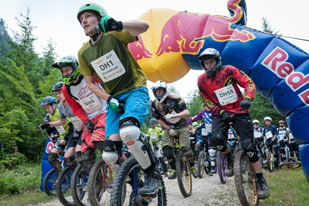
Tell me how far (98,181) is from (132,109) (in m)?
1.80

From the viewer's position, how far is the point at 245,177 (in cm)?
365

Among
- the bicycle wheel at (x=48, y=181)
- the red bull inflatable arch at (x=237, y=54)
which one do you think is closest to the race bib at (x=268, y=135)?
the red bull inflatable arch at (x=237, y=54)

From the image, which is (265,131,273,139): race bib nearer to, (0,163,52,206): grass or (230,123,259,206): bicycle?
(230,123,259,206): bicycle

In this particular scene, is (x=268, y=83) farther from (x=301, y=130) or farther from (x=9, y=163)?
(x=9, y=163)

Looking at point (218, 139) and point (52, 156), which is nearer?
point (218, 139)

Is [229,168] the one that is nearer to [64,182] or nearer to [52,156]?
[64,182]

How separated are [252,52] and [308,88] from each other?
1446 millimetres

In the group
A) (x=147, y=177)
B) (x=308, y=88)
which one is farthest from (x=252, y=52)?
(x=147, y=177)

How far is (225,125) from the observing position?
12.8 feet

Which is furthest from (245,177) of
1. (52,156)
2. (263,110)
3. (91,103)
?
(263,110)

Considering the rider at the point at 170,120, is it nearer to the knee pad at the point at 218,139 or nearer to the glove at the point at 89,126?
the knee pad at the point at 218,139

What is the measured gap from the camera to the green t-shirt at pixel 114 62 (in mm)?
2701

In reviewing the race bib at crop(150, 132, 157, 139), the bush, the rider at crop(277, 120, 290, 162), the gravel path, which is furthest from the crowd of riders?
the rider at crop(277, 120, 290, 162)

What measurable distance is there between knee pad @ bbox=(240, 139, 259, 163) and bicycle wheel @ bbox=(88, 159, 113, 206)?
1961 mm
